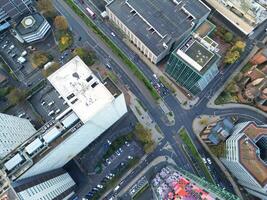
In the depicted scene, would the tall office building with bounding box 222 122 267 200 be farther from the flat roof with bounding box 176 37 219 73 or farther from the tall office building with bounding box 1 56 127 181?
the tall office building with bounding box 1 56 127 181

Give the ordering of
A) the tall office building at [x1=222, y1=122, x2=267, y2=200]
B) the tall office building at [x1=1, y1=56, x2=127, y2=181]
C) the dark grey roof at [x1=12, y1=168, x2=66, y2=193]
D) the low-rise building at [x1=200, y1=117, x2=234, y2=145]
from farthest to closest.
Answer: the low-rise building at [x1=200, y1=117, x2=234, y2=145]
the tall office building at [x1=222, y1=122, x2=267, y2=200]
the tall office building at [x1=1, y1=56, x2=127, y2=181]
the dark grey roof at [x1=12, y1=168, x2=66, y2=193]

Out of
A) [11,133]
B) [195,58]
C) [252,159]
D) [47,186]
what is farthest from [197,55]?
[11,133]

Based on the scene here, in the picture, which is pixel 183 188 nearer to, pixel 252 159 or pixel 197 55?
pixel 252 159

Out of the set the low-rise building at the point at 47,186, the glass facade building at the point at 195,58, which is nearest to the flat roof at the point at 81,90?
the low-rise building at the point at 47,186

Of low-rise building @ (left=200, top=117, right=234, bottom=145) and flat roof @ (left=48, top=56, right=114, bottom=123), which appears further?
low-rise building @ (left=200, top=117, right=234, bottom=145)

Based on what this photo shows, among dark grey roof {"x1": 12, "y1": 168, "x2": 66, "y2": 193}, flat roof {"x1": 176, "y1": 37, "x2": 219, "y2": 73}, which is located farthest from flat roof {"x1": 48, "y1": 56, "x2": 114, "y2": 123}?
flat roof {"x1": 176, "y1": 37, "x2": 219, "y2": 73}

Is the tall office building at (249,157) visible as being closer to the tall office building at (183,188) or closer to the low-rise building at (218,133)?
the low-rise building at (218,133)

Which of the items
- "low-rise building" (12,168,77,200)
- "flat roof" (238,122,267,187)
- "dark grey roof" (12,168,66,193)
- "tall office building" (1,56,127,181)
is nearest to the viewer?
"dark grey roof" (12,168,66,193)
